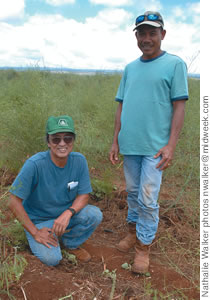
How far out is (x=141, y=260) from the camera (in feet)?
8.23

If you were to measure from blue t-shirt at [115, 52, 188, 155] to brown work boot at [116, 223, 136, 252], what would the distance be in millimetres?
781

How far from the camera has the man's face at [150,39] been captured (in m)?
2.32

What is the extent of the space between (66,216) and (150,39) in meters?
1.53

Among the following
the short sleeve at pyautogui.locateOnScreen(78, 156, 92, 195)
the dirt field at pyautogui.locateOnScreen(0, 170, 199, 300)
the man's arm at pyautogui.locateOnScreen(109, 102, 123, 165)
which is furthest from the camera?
the man's arm at pyautogui.locateOnScreen(109, 102, 123, 165)

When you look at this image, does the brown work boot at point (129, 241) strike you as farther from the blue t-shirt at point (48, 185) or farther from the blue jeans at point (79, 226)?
the blue t-shirt at point (48, 185)

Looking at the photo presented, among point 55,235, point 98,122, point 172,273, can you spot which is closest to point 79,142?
point 98,122

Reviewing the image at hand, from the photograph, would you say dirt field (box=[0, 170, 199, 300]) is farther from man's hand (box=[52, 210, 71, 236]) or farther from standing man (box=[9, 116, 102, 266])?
man's hand (box=[52, 210, 71, 236])

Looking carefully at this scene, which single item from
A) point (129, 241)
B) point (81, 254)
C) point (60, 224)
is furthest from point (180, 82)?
point (81, 254)

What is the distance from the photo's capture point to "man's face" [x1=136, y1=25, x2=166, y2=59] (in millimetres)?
2320

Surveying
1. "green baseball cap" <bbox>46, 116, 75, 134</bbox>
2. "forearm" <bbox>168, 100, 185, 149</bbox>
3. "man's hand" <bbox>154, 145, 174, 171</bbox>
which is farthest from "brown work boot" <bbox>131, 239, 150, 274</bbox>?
"green baseball cap" <bbox>46, 116, 75, 134</bbox>

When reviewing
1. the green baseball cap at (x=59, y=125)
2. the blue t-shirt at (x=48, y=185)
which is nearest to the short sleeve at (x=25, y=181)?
the blue t-shirt at (x=48, y=185)

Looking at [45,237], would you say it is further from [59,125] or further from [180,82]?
[180,82]

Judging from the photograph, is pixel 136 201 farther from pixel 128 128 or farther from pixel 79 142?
pixel 79 142

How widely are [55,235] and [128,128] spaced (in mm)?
1068
